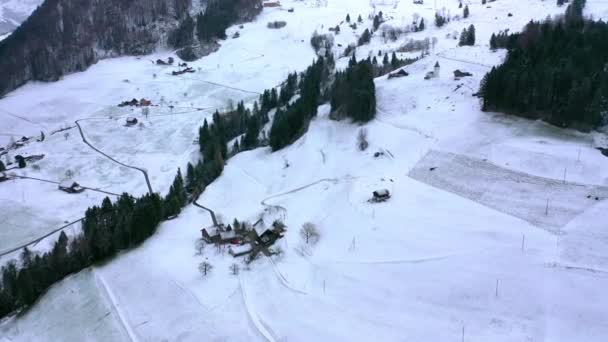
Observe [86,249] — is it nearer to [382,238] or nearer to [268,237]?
[268,237]

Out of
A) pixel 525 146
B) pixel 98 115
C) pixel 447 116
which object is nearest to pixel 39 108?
pixel 98 115

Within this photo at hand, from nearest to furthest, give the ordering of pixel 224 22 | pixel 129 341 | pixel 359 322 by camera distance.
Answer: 1. pixel 359 322
2. pixel 129 341
3. pixel 224 22

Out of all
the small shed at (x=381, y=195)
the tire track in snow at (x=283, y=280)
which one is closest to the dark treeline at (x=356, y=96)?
the small shed at (x=381, y=195)

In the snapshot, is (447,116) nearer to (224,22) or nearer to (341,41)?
(341,41)

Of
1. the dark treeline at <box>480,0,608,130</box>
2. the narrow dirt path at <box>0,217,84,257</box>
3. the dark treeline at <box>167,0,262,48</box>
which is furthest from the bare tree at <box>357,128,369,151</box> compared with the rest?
the dark treeline at <box>167,0,262,48</box>

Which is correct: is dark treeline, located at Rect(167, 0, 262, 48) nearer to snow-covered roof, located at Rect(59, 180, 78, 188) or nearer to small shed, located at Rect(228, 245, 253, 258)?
snow-covered roof, located at Rect(59, 180, 78, 188)

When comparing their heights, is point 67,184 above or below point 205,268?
below

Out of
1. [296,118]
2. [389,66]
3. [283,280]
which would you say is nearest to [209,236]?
[283,280]
